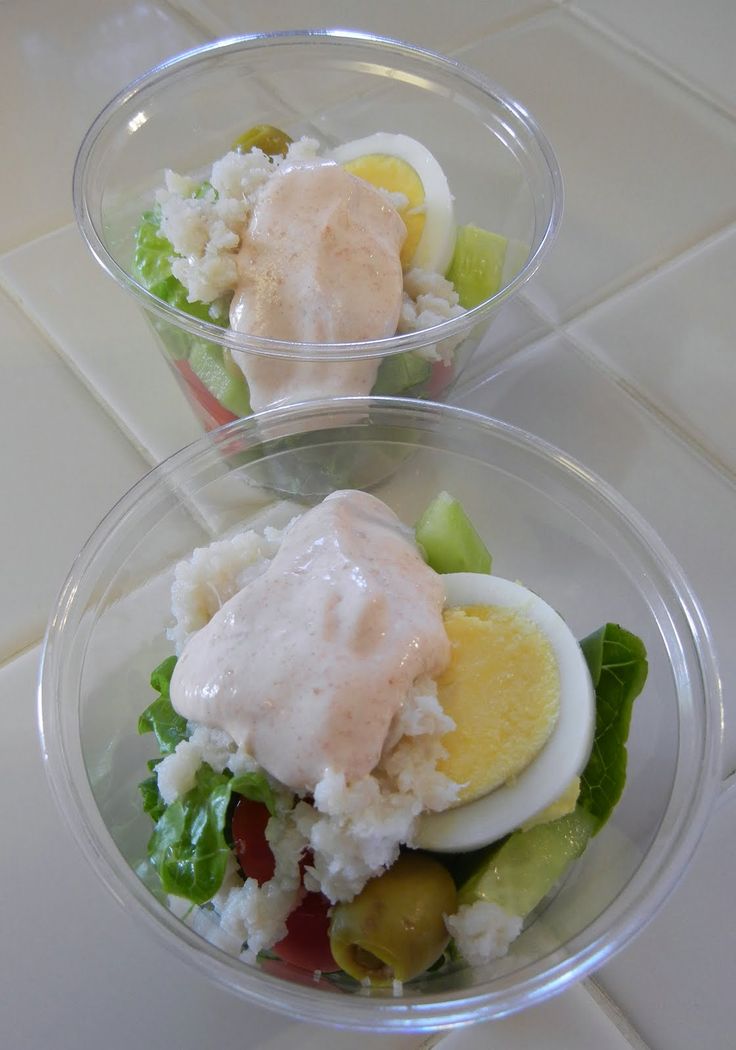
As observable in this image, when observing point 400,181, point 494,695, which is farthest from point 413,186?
point 494,695

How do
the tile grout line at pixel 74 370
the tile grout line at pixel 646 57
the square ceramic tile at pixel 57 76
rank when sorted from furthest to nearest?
the tile grout line at pixel 646 57 → the square ceramic tile at pixel 57 76 → the tile grout line at pixel 74 370

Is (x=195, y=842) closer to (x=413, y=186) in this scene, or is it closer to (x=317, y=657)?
(x=317, y=657)

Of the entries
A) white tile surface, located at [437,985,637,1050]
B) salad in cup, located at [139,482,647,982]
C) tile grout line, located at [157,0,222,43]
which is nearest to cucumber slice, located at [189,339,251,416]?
salad in cup, located at [139,482,647,982]

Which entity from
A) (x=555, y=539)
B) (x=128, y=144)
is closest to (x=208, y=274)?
(x=128, y=144)

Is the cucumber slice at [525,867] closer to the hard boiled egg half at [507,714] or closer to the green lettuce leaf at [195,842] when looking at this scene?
the hard boiled egg half at [507,714]

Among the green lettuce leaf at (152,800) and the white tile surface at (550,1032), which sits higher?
the green lettuce leaf at (152,800)

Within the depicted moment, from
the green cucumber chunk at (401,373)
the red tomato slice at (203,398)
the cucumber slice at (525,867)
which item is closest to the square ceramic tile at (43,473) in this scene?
the red tomato slice at (203,398)

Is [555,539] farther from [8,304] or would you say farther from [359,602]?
[8,304]

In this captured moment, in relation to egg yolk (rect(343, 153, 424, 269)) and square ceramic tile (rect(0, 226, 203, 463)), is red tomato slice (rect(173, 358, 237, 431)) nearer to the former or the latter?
square ceramic tile (rect(0, 226, 203, 463))
